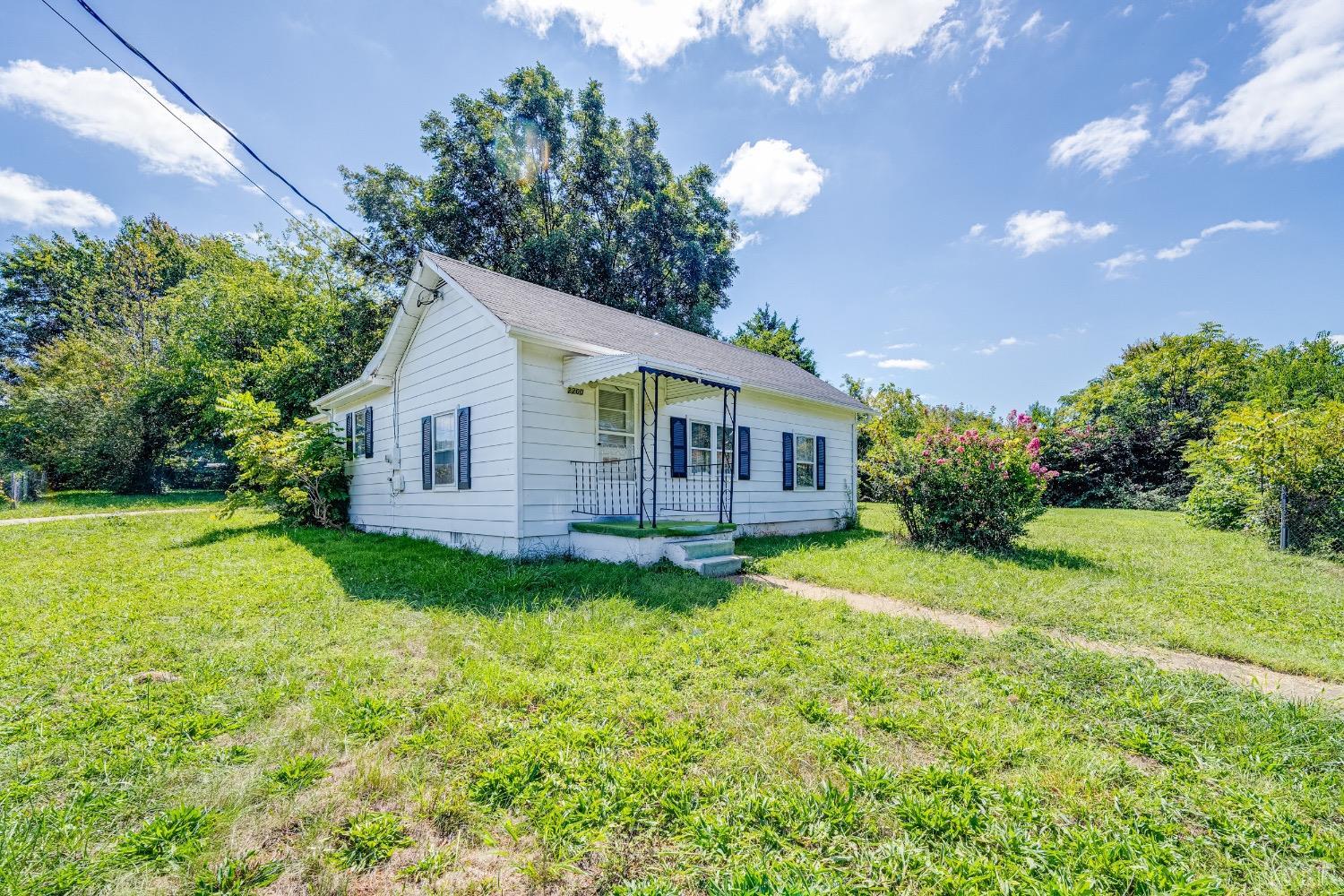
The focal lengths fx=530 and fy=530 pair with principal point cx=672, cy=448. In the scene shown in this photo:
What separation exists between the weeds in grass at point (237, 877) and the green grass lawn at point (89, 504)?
17.6m

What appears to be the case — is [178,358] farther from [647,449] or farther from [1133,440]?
[1133,440]

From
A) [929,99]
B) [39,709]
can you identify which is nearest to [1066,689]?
[39,709]

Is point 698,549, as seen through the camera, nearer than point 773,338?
Yes

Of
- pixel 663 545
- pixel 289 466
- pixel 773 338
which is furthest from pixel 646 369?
pixel 773 338

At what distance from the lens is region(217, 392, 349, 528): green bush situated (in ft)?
35.8

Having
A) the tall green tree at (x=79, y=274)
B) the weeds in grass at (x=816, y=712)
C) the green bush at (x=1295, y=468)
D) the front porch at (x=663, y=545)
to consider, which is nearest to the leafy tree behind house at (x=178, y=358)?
the tall green tree at (x=79, y=274)

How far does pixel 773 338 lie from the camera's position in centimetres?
2586

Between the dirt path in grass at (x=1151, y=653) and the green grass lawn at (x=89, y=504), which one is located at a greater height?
the green grass lawn at (x=89, y=504)

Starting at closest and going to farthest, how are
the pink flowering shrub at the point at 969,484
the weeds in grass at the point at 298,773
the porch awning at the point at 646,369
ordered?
1. the weeds in grass at the point at 298,773
2. the porch awning at the point at 646,369
3. the pink flowering shrub at the point at 969,484

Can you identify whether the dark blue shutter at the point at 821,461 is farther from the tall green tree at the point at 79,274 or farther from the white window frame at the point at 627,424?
the tall green tree at the point at 79,274

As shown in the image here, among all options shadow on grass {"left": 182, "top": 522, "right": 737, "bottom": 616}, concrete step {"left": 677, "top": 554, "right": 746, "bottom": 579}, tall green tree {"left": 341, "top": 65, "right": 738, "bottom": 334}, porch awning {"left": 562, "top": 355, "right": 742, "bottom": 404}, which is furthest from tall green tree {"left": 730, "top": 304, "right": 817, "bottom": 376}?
shadow on grass {"left": 182, "top": 522, "right": 737, "bottom": 616}

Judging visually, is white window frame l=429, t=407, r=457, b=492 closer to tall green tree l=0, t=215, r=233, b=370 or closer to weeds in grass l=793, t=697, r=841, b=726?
weeds in grass l=793, t=697, r=841, b=726

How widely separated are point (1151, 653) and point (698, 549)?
4552 millimetres

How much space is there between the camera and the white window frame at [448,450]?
29.0 feet
